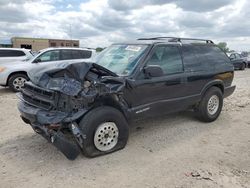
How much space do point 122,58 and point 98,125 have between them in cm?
156

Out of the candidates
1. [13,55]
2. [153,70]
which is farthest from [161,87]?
[13,55]

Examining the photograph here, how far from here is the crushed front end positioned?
13.2ft

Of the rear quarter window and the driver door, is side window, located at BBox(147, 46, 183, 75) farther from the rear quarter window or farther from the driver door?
the rear quarter window

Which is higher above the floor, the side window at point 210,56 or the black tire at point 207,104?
the side window at point 210,56

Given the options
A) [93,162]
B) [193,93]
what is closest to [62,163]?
[93,162]

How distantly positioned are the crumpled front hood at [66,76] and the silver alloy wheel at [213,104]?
293 cm

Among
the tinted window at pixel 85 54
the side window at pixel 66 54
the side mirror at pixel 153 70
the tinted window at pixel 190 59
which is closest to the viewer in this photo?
the side mirror at pixel 153 70

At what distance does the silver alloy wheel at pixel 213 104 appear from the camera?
6298mm

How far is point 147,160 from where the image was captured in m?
4.37

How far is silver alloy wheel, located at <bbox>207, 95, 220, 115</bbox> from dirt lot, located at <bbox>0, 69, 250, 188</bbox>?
0.40 metres

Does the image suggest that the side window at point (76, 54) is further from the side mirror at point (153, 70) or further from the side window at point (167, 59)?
the side mirror at point (153, 70)

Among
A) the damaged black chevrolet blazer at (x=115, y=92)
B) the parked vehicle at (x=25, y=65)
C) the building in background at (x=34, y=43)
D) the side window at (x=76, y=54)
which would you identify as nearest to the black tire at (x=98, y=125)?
the damaged black chevrolet blazer at (x=115, y=92)

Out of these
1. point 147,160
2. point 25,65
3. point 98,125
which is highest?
point 25,65

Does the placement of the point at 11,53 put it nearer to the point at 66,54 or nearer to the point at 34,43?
the point at 66,54
